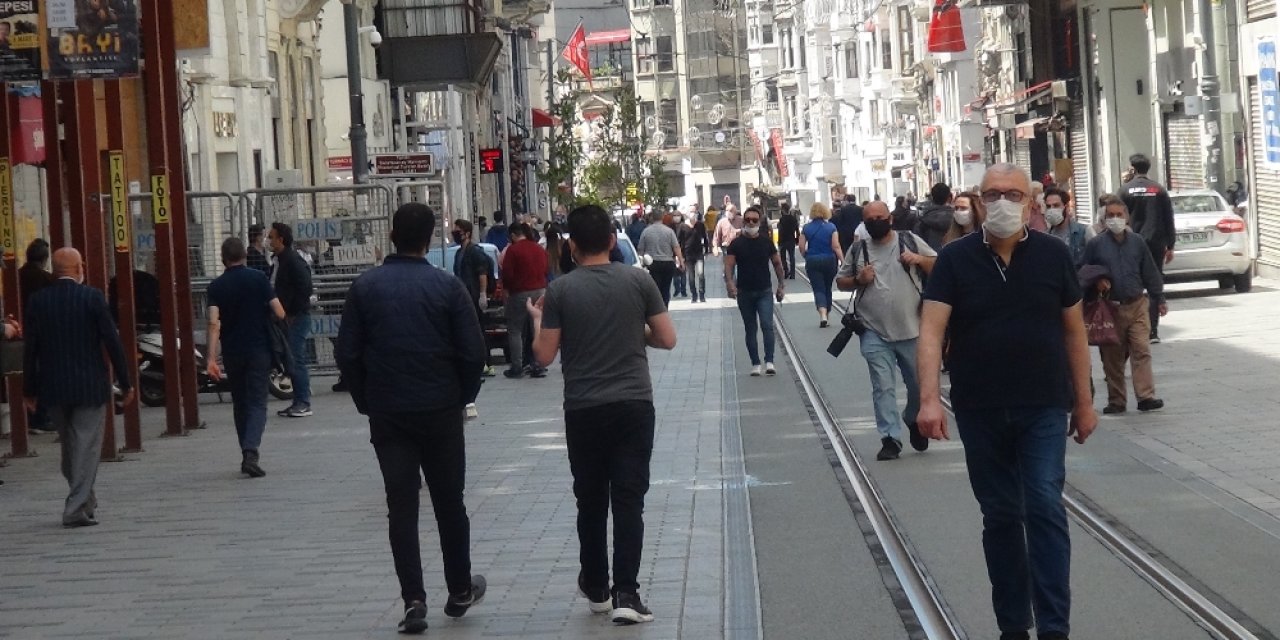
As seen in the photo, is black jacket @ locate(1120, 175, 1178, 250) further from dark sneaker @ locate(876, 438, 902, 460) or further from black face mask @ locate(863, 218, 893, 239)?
dark sneaker @ locate(876, 438, 902, 460)

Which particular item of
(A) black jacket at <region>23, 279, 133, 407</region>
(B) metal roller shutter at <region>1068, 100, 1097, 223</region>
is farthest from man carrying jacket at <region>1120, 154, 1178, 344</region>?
(B) metal roller shutter at <region>1068, 100, 1097, 223</region>

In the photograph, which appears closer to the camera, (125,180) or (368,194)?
(125,180)

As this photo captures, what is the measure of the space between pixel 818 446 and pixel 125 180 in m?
6.81

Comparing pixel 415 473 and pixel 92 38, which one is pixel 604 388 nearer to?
pixel 415 473

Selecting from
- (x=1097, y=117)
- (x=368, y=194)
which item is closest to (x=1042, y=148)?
(x=1097, y=117)

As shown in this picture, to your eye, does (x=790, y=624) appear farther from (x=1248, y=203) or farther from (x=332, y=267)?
(x=1248, y=203)

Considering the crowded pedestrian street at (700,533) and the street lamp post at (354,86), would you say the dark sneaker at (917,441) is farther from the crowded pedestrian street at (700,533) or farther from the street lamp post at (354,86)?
the street lamp post at (354,86)

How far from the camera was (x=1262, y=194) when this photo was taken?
31.8 meters

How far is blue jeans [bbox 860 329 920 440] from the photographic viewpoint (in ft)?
45.5

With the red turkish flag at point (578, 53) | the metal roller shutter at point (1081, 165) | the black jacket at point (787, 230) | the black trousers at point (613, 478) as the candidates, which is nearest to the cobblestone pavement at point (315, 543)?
the black trousers at point (613, 478)

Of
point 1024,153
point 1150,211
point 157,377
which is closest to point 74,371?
point 157,377

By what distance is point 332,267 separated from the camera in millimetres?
23891

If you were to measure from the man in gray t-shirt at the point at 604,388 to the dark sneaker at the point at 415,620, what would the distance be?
691 millimetres

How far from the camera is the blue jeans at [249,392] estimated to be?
48.3ft
